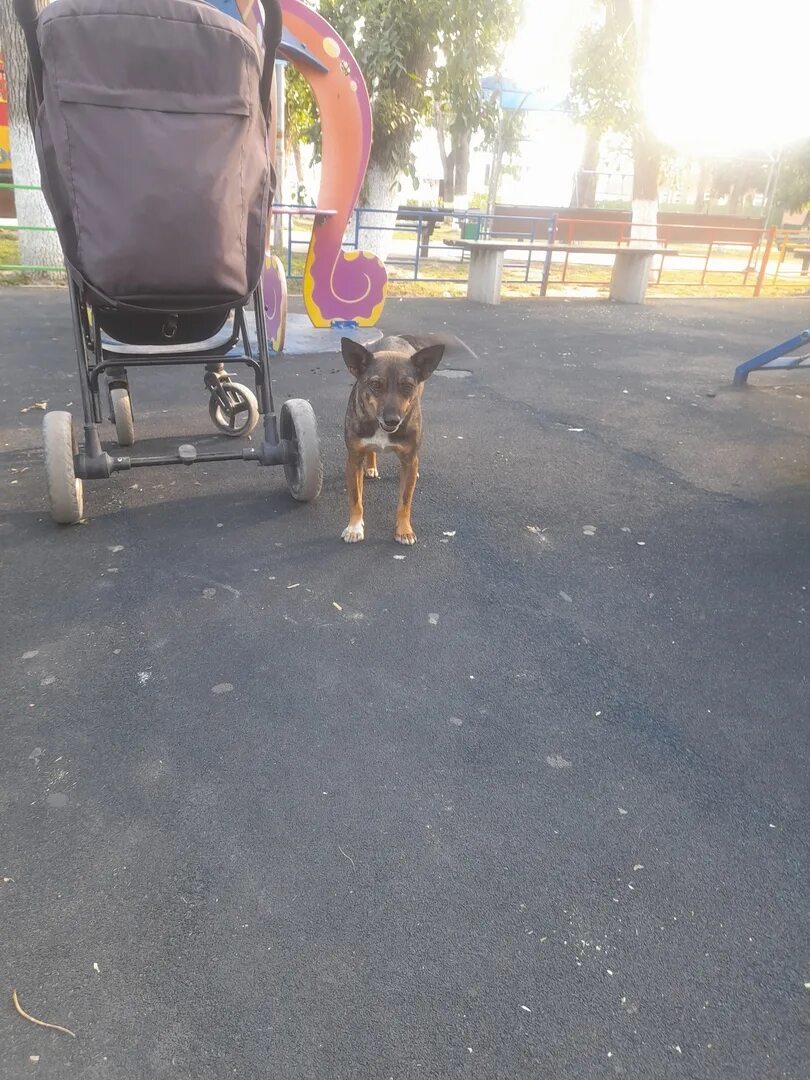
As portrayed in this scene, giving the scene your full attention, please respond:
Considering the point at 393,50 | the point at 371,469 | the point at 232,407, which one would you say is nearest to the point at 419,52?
the point at 393,50

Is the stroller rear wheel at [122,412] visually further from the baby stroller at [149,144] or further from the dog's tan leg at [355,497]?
the dog's tan leg at [355,497]

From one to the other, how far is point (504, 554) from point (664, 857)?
208 cm

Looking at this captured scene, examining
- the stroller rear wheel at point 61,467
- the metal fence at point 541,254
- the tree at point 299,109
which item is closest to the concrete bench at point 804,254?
the metal fence at point 541,254

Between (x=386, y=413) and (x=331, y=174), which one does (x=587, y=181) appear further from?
(x=386, y=413)

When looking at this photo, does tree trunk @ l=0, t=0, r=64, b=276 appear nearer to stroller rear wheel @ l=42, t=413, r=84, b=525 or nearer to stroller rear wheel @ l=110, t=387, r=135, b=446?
stroller rear wheel @ l=110, t=387, r=135, b=446

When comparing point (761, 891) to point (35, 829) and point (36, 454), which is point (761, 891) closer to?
point (35, 829)

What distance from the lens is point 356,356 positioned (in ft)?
12.0

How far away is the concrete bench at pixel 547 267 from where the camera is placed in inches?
516

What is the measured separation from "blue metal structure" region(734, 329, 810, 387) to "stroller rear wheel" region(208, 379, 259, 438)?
540 centimetres

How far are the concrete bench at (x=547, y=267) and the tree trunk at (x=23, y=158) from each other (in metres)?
6.84

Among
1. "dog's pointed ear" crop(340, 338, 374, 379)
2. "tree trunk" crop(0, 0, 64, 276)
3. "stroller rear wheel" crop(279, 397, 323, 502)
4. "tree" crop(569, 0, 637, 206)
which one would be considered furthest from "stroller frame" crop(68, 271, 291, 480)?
"tree" crop(569, 0, 637, 206)

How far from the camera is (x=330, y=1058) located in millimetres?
1655

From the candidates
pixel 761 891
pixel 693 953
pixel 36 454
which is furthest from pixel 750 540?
pixel 36 454

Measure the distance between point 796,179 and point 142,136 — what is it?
1371 inches
